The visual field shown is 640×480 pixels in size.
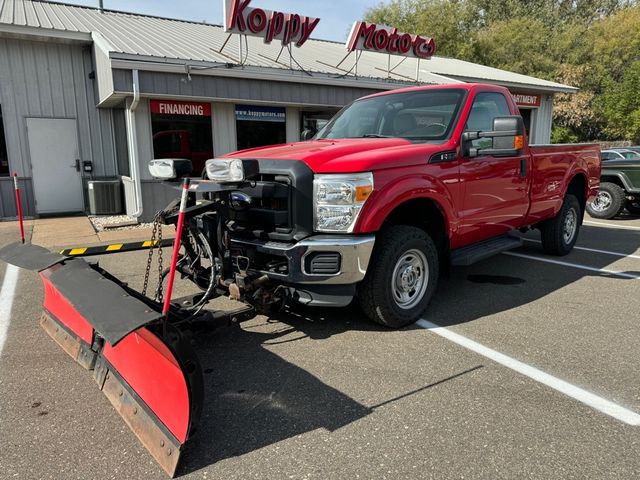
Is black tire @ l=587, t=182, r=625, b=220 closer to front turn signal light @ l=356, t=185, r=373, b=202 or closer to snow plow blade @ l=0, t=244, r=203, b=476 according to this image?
front turn signal light @ l=356, t=185, r=373, b=202

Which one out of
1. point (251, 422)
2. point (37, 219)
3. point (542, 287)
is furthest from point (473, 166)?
point (37, 219)

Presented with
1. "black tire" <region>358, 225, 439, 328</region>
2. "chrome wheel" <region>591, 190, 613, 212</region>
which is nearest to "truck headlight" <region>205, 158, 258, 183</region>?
"black tire" <region>358, 225, 439, 328</region>

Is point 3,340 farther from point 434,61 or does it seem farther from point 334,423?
point 434,61

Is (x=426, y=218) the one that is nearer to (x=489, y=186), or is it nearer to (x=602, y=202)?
(x=489, y=186)

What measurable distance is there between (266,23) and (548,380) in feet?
33.2

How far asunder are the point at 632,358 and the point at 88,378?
3.99m

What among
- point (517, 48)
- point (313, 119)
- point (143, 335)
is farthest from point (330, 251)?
point (517, 48)

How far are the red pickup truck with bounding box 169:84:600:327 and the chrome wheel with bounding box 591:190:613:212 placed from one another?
21.3ft

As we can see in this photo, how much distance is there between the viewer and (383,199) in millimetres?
3842

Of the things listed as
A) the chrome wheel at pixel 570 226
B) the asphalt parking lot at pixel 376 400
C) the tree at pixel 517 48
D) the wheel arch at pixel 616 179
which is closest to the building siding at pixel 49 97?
the asphalt parking lot at pixel 376 400

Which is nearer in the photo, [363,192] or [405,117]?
[363,192]

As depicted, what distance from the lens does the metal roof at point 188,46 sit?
10727 mm

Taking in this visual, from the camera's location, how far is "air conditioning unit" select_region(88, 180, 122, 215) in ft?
37.4

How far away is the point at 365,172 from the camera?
3.73m
